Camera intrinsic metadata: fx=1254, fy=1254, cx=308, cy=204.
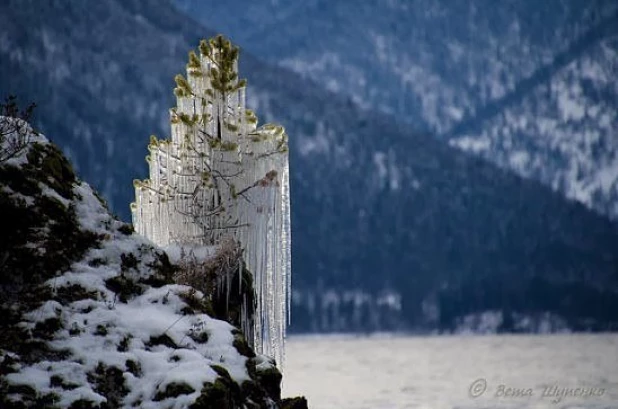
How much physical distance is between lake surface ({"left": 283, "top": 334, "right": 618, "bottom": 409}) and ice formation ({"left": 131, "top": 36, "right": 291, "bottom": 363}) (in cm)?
3016

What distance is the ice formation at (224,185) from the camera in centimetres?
2097

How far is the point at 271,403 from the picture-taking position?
583 inches

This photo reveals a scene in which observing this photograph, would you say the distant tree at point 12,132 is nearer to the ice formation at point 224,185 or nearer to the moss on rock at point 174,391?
the moss on rock at point 174,391

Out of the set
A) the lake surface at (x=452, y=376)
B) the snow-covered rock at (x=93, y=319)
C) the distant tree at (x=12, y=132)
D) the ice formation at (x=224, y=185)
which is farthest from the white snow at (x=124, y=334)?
the lake surface at (x=452, y=376)

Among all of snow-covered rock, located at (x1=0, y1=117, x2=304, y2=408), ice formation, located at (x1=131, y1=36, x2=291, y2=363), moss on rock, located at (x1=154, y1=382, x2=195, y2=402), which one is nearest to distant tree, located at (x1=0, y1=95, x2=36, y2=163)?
snow-covered rock, located at (x1=0, y1=117, x2=304, y2=408)

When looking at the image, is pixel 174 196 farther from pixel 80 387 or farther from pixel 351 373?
pixel 351 373

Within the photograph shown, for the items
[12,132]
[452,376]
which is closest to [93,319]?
[12,132]

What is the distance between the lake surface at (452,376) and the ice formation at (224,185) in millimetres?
30165

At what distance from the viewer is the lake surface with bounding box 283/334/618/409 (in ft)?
184

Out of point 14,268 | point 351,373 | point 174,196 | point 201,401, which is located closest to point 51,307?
point 14,268

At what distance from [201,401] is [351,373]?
236 feet

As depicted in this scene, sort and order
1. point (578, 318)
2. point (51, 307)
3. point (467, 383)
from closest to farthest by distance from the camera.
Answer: point (51, 307)
point (467, 383)
point (578, 318)

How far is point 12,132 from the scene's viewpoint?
16156 mm

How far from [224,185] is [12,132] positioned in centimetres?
570
